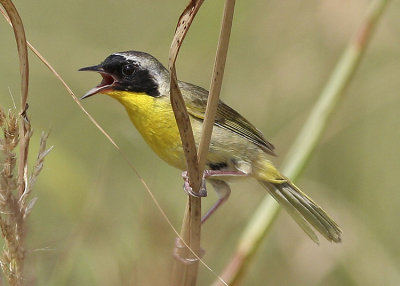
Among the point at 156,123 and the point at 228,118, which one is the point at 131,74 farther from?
the point at 228,118

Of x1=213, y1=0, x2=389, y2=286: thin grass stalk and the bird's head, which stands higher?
x1=213, y1=0, x2=389, y2=286: thin grass stalk

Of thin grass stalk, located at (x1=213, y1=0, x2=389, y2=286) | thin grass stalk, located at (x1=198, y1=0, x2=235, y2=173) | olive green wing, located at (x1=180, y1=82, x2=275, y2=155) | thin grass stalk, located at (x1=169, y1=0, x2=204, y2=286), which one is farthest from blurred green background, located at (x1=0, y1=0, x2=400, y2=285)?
thin grass stalk, located at (x1=198, y1=0, x2=235, y2=173)

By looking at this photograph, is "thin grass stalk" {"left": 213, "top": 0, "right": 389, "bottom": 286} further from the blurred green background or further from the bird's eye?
the bird's eye

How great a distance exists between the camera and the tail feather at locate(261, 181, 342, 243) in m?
2.89

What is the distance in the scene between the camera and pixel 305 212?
3.00 metres

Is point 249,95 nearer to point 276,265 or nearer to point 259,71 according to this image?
point 259,71

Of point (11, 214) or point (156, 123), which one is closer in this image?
point (11, 214)

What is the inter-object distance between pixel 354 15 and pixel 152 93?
1.31 meters

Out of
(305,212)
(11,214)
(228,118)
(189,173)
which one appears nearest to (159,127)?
(228,118)

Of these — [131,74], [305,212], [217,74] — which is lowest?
[305,212]

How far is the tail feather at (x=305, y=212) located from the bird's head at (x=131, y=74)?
2.36ft

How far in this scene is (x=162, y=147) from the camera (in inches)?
111

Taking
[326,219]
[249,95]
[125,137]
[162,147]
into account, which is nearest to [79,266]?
[162,147]

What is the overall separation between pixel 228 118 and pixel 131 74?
573mm
